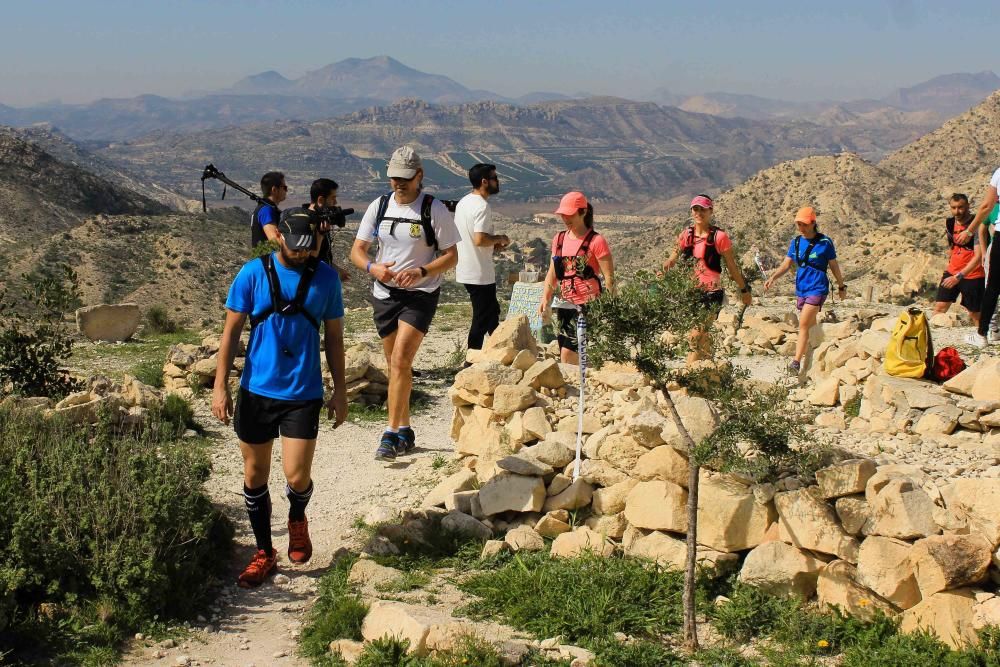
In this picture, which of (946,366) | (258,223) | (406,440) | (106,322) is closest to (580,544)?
(406,440)

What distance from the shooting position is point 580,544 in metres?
5.48

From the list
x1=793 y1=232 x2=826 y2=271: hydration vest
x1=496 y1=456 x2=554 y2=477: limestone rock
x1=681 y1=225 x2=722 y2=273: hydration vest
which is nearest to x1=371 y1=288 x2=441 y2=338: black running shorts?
x1=496 y1=456 x2=554 y2=477: limestone rock

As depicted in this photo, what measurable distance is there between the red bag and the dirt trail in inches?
161

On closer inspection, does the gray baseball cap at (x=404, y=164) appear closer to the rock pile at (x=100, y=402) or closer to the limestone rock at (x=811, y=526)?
the rock pile at (x=100, y=402)

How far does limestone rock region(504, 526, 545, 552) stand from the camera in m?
5.66

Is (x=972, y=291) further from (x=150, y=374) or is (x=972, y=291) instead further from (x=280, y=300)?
(x=150, y=374)

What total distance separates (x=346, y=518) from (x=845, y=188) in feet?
187

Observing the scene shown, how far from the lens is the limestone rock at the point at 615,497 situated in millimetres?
5844

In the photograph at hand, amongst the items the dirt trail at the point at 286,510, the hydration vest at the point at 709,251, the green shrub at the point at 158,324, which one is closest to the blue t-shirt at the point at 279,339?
the dirt trail at the point at 286,510

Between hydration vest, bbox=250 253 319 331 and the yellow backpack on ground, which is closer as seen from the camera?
hydration vest, bbox=250 253 319 331

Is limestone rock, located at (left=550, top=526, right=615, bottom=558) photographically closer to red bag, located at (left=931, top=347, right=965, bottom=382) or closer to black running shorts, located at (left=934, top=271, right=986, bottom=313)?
red bag, located at (left=931, top=347, right=965, bottom=382)

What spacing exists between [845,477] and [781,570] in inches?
23.9

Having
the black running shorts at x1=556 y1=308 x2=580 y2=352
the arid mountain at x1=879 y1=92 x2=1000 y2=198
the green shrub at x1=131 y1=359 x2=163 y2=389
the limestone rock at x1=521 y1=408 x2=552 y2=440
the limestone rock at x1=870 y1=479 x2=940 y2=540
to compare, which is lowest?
the green shrub at x1=131 y1=359 x2=163 y2=389

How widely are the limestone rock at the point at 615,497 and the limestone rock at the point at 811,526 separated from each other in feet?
3.31
